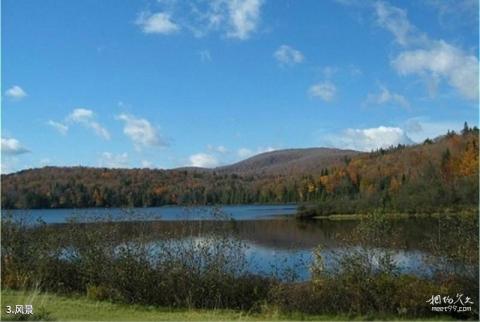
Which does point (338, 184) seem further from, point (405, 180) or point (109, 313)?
point (109, 313)

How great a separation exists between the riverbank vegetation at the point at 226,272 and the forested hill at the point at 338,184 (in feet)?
78.3

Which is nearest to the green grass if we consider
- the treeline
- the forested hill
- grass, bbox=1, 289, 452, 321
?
grass, bbox=1, 289, 452, 321

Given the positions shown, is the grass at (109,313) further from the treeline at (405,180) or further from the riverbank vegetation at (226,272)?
the treeline at (405,180)

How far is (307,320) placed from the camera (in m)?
11.3

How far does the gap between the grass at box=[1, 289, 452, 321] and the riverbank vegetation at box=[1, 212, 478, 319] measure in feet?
1.66

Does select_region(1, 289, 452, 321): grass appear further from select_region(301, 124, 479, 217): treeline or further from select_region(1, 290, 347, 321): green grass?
select_region(301, 124, 479, 217): treeline

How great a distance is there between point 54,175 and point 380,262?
263 ft

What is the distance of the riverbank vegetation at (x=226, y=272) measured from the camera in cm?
1236

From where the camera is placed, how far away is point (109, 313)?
11.6 metres

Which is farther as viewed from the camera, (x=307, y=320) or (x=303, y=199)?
(x=303, y=199)

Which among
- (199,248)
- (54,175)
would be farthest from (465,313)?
(54,175)

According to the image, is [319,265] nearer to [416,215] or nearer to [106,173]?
[416,215]

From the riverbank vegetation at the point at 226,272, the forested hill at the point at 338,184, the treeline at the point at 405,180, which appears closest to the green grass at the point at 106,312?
the riverbank vegetation at the point at 226,272

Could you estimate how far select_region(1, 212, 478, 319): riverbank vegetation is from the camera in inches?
487
